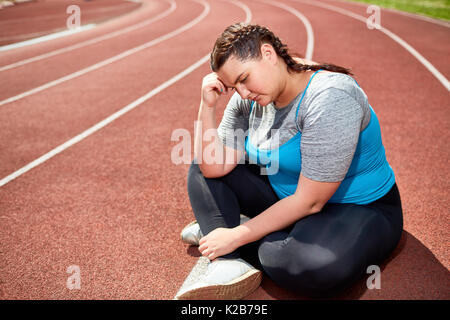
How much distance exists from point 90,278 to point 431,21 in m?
11.3

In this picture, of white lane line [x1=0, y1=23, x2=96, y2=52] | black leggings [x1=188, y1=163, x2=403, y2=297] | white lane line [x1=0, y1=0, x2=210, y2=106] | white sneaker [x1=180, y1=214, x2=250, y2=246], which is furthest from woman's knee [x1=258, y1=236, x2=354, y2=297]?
white lane line [x1=0, y1=23, x2=96, y2=52]

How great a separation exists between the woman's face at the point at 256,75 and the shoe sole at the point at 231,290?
94 cm

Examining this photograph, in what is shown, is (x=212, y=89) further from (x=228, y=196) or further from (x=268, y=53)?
(x=228, y=196)

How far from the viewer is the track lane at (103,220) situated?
231 centimetres

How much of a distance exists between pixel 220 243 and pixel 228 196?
36 cm

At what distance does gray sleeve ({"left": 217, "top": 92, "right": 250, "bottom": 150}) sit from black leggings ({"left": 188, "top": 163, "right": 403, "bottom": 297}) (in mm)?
356

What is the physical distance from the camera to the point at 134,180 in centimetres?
346

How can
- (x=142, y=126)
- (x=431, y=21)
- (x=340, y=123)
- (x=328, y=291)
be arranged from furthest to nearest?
(x=431, y=21) < (x=142, y=126) < (x=328, y=291) < (x=340, y=123)

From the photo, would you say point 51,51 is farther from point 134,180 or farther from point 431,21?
point 431,21

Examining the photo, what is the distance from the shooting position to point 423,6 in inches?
523

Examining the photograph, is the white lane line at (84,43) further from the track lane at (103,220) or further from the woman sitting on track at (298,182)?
the woman sitting on track at (298,182)
